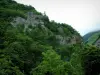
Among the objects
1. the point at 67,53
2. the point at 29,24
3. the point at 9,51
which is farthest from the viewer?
→ the point at 29,24

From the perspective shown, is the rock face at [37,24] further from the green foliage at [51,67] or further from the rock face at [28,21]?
the green foliage at [51,67]

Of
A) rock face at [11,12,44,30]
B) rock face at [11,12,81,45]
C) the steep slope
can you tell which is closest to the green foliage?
the steep slope

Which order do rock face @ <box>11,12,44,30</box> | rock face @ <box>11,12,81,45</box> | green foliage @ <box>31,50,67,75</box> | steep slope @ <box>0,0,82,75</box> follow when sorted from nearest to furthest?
steep slope @ <box>0,0,82,75</box>, green foliage @ <box>31,50,67,75</box>, rock face @ <box>11,12,44,30</box>, rock face @ <box>11,12,81,45</box>

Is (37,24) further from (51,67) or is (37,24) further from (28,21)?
(51,67)

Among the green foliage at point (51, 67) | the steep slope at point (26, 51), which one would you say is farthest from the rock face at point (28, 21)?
the green foliage at point (51, 67)

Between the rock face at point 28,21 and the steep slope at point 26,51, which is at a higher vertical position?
the rock face at point 28,21

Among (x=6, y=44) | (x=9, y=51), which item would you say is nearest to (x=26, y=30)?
(x=6, y=44)

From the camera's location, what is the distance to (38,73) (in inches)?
1299

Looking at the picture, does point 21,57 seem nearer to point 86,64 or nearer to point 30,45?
point 30,45

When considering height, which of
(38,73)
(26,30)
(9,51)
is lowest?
(38,73)

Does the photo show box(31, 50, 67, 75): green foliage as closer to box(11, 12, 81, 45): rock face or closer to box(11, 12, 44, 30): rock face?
box(11, 12, 81, 45): rock face

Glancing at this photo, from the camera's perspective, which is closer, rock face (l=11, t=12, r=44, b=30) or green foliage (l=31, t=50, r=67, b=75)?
green foliage (l=31, t=50, r=67, b=75)

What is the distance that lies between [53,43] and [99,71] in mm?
26216

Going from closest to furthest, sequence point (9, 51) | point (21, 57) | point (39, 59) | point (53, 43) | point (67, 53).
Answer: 1. point (9, 51)
2. point (21, 57)
3. point (39, 59)
4. point (67, 53)
5. point (53, 43)
